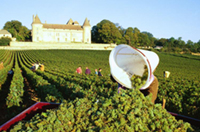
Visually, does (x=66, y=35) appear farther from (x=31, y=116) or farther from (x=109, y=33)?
(x=31, y=116)

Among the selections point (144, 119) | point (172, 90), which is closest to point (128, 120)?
point (144, 119)

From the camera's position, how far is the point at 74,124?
2.64 metres

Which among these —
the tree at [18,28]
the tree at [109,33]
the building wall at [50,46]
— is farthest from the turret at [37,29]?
the tree at [109,33]

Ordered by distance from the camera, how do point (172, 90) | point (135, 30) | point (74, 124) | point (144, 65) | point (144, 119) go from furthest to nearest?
point (135, 30) → point (172, 90) → point (144, 65) → point (74, 124) → point (144, 119)

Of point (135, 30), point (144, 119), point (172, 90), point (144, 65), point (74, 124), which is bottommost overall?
point (172, 90)

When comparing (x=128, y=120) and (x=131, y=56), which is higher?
(x=131, y=56)

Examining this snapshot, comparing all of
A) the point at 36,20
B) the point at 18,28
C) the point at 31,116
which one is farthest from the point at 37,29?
the point at 31,116

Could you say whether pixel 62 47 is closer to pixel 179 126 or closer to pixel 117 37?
pixel 117 37

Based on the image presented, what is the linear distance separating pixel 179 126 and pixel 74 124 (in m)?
1.52

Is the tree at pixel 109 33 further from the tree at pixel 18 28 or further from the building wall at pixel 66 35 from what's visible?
the tree at pixel 18 28

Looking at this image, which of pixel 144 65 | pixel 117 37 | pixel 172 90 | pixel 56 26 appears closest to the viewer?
pixel 144 65

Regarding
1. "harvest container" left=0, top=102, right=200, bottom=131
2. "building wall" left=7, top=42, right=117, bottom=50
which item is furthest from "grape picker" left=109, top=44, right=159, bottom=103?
"building wall" left=7, top=42, right=117, bottom=50

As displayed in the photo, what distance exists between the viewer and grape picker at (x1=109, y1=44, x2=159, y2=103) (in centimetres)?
327

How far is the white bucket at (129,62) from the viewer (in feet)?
10.7
